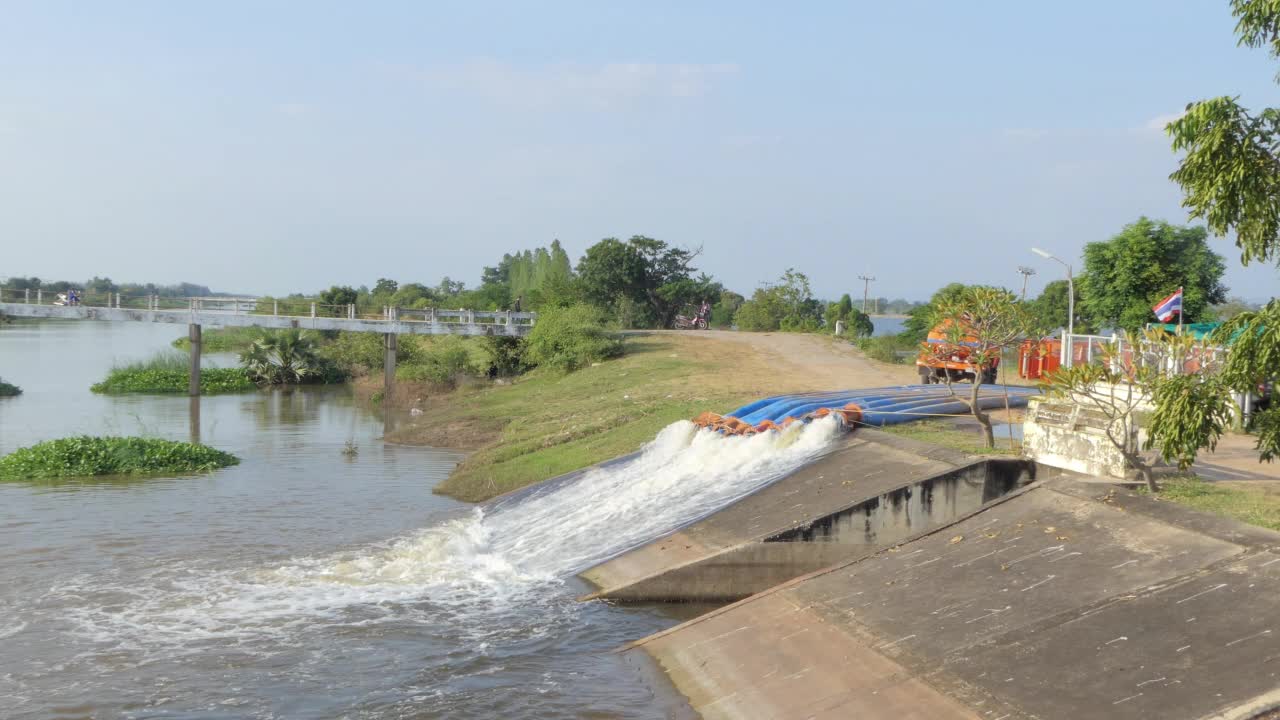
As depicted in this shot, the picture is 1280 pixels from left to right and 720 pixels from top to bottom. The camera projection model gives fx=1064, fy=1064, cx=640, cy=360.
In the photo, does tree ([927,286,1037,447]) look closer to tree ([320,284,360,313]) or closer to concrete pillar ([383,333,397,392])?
concrete pillar ([383,333,397,392])

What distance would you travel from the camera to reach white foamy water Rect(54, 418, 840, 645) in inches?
476

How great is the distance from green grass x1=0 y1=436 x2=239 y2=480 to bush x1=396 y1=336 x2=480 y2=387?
16.0m

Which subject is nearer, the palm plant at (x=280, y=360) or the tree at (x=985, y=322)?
the tree at (x=985, y=322)

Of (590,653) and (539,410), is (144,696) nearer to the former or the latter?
(590,653)

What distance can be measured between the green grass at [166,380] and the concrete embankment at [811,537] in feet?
112

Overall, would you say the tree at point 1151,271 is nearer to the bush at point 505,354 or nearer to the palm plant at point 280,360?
the bush at point 505,354

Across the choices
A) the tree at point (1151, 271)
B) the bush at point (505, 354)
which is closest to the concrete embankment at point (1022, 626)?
the tree at point (1151, 271)

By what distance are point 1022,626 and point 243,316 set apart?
Answer: 3983cm

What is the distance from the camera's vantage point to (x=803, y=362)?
3466 centimetres

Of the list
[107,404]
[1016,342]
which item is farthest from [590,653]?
[107,404]

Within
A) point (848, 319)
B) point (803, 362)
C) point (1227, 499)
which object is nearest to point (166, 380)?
point (803, 362)

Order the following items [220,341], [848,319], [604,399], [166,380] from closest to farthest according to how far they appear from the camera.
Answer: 1. [604,399]
2. [166,380]
3. [848,319]
4. [220,341]

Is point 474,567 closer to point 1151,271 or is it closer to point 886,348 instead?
point 886,348

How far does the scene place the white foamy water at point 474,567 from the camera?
1209cm
